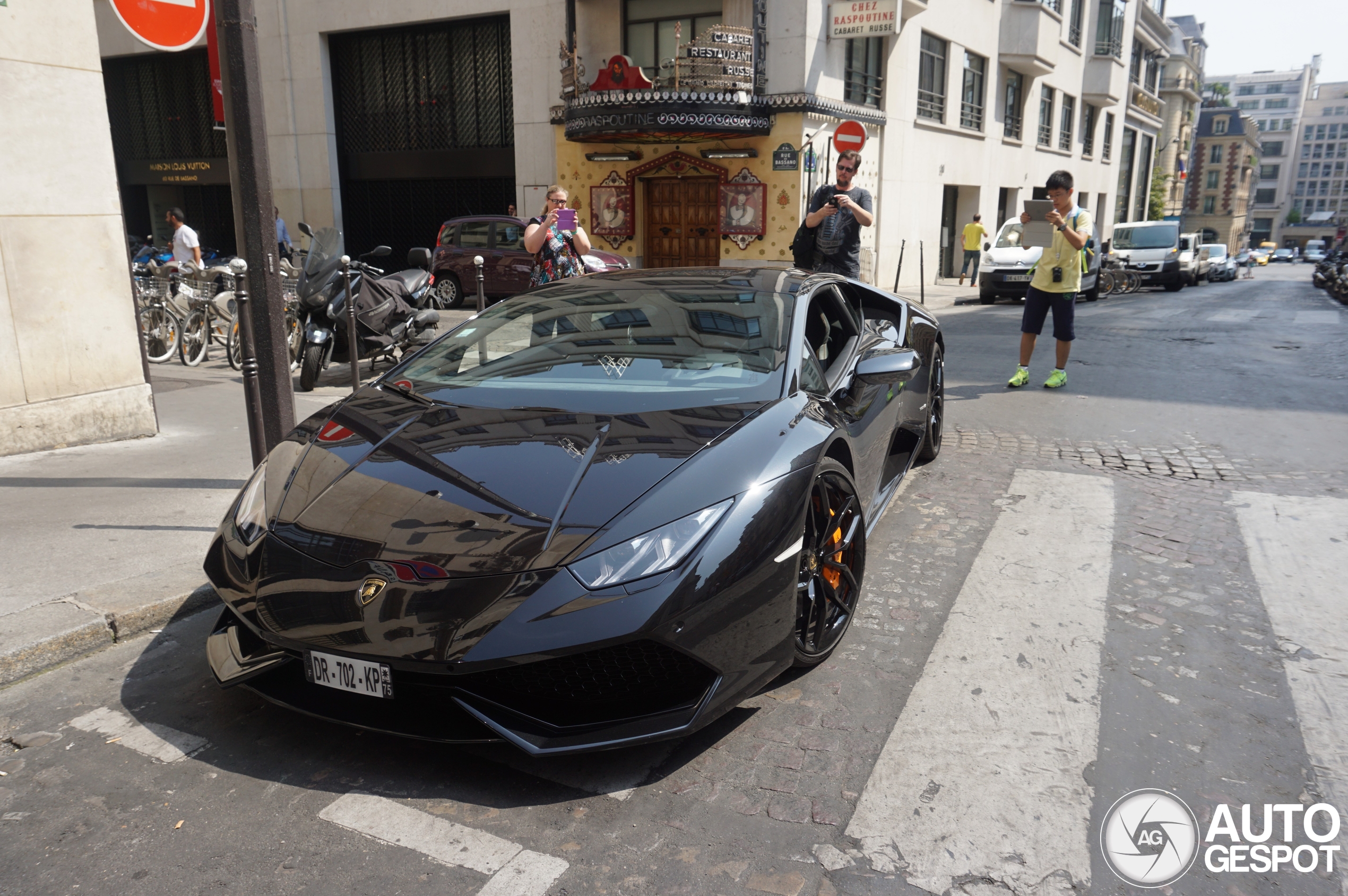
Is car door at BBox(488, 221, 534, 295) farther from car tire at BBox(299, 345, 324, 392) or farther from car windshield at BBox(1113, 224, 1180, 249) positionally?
car windshield at BBox(1113, 224, 1180, 249)

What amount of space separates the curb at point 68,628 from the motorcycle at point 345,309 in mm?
4354

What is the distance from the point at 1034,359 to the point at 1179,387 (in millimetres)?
1866

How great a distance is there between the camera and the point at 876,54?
2262cm

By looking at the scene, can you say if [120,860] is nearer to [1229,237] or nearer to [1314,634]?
[1314,634]

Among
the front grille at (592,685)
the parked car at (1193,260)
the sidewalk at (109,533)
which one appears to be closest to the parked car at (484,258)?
the sidewalk at (109,533)

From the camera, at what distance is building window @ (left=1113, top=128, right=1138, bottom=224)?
48031mm

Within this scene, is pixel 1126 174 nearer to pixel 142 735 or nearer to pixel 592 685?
pixel 592 685

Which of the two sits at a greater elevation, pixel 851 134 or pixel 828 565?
pixel 851 134

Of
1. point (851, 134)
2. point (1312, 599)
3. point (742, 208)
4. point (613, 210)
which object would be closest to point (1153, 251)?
point (742, 208)

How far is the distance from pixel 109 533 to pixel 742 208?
58.3ft

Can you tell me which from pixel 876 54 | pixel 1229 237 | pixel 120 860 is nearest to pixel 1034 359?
pixel 120 860

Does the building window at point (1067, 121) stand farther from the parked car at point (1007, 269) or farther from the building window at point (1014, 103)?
the parked car at point (1007, 269)

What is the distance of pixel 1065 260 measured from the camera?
8297mm

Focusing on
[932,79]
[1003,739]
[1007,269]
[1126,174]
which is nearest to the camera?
[1003,739]
